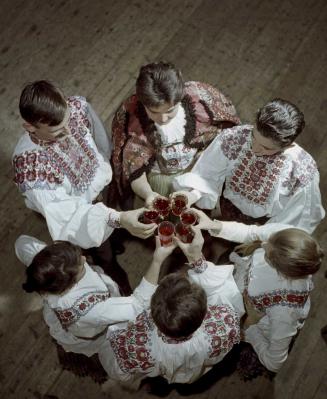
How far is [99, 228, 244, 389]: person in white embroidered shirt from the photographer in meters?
2.02

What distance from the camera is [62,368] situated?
3.05 m

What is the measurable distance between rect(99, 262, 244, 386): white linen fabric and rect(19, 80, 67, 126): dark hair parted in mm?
1134

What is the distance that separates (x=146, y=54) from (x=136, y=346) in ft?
9.05

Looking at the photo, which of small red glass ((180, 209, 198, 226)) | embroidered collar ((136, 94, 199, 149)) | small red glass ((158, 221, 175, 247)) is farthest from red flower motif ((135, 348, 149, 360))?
embroidered collar ((136, 94, 199, 149))

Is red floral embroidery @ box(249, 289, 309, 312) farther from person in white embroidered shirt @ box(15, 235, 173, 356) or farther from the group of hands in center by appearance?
person in white embroidered shirt @ box(15, 235, 173, 356)

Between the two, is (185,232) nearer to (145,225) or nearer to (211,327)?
(145,225)

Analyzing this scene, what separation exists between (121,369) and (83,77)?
2.63m

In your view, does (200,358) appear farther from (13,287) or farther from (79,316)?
(13,287)

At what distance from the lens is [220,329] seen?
2246mm

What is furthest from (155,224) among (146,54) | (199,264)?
(146,54)

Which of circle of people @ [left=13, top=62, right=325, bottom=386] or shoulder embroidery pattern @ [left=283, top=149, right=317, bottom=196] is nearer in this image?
circle of people @ [left=13, top=62, right=325, bottom=386]

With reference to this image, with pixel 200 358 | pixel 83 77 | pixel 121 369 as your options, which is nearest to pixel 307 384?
pixel 200 358

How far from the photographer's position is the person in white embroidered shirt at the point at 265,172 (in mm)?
2291

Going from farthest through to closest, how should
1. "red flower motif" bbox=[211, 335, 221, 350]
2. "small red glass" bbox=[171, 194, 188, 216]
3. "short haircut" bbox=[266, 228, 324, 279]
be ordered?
"small red glass" bbox=[171, 194, 188, 216]
"red flower motif" bbox=[211, 335, 221, 350]
"short haircut" bbox=[266, 228, 324, 279]
